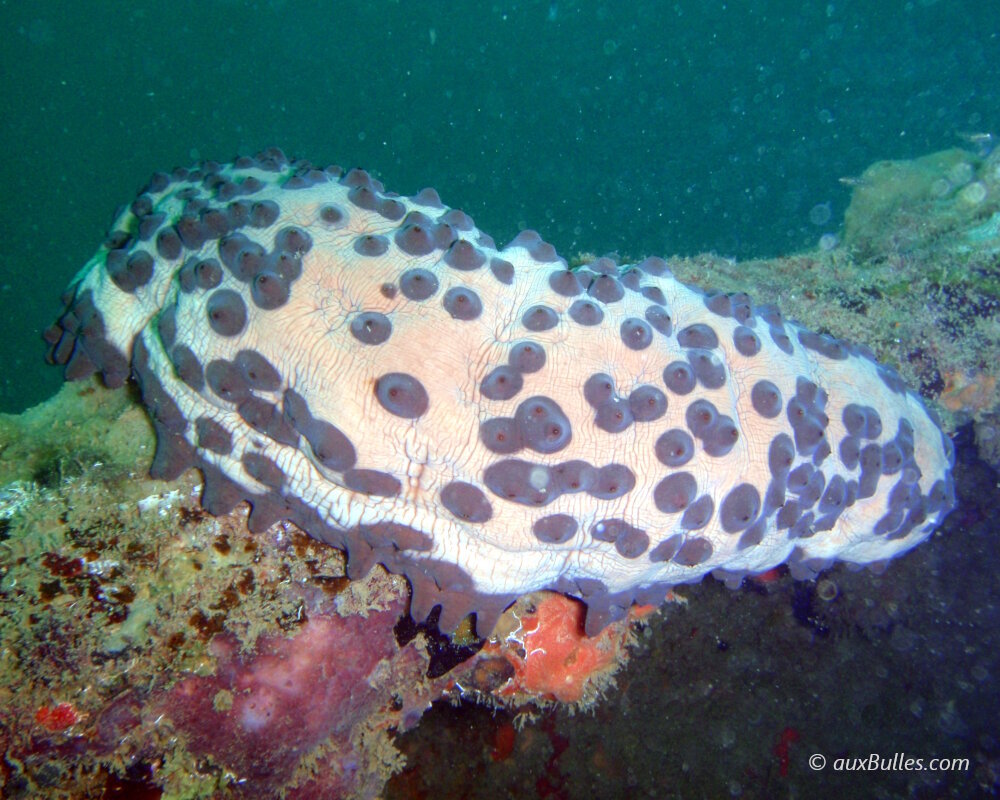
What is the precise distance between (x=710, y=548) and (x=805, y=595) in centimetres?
171

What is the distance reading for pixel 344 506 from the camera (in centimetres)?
236

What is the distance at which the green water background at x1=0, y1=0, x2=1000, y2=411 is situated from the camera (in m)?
40.0

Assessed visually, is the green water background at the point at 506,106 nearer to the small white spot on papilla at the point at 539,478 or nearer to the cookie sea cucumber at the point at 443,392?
the cookie sea cucumber at the point at 443,392

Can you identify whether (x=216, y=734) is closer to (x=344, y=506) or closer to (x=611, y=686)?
(x=344, y=506)

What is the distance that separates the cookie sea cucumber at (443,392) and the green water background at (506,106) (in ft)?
113

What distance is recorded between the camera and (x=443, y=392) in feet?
7.45

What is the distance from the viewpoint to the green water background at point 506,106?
4003 cm

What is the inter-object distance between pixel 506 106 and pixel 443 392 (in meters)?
65.8

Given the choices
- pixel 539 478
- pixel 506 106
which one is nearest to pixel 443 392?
pixel 539 478

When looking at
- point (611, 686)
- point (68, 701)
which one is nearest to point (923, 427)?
point (611, 686)

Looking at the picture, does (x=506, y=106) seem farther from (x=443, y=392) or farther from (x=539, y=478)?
(x=539, y=478)

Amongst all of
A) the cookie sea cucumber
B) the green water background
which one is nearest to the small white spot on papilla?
the cookie sea cucumber

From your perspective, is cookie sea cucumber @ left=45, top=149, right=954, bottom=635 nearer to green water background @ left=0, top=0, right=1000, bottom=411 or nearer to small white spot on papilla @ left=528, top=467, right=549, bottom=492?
small white spot on papilla @ left=528, top=467, right=549, bottom=492

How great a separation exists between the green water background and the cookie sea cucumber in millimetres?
34390
